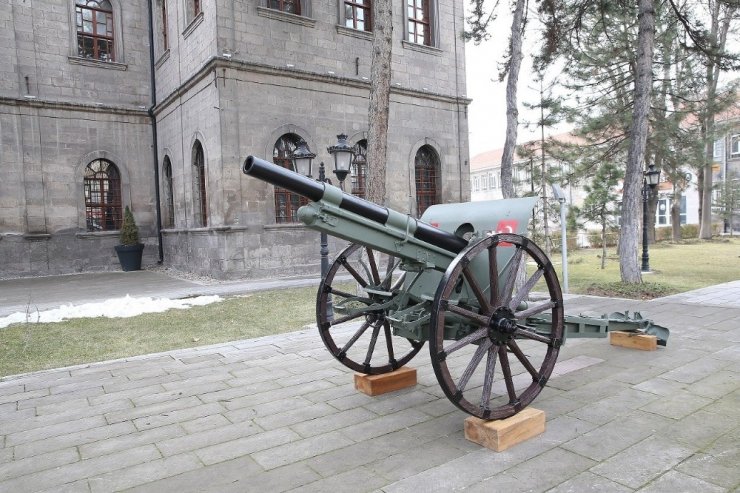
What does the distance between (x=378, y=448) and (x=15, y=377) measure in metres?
4.12

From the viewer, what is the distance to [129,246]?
1614cm

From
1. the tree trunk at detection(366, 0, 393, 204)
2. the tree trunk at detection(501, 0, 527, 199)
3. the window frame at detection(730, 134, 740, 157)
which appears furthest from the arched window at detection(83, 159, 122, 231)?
the window frame at detection(730, 134, 740, 157)

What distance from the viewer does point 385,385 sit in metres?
4.32

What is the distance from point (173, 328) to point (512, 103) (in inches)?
280

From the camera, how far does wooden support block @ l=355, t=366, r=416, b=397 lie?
14.0 feet

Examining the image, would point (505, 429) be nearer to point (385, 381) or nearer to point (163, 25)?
point (385, 381)

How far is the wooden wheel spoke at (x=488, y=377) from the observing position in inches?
128

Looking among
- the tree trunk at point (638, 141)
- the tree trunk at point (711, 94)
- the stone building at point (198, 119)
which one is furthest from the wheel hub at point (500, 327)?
the stone building at point (198, 119)

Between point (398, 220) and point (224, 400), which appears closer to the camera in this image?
point (398, 220)

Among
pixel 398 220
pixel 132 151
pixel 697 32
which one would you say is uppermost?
pixel 697 32

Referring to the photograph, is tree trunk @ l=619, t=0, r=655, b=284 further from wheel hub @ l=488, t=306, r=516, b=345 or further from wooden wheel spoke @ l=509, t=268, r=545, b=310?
wheel hub @ l=488, t=306, r=516, b=345

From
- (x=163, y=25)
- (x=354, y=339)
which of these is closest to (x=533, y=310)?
(x=354, y=339)

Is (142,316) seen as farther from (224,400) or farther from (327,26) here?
(327,26)

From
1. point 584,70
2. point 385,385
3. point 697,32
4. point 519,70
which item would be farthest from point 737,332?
point 584,70
